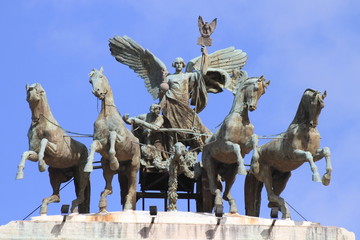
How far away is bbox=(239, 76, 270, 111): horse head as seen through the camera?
60.2 metres

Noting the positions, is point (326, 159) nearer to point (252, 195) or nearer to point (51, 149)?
point (252, 195)

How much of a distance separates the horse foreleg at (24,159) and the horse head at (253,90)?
20.1 feet

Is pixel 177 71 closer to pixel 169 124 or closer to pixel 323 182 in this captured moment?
pixel 169 124

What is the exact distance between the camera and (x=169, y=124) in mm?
64625

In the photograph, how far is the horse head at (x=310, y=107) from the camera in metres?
60.2

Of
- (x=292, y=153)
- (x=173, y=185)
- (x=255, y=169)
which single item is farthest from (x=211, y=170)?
(x=292, y=153)

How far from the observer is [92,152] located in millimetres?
60031

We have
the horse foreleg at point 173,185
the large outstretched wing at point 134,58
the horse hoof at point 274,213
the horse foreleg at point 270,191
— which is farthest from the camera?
the large outstretched wing at point 134,58

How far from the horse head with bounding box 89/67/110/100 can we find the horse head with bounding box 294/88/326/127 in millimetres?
5521

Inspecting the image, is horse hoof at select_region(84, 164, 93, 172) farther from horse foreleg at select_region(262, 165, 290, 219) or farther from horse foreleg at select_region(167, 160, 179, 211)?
horse foreleg at select_region(262, 165, 290, 219)

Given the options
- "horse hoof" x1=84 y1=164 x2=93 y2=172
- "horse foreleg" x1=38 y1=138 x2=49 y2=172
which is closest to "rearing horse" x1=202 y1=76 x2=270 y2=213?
"horse hoof" x1=84 y1=164 x2=93 y2=172

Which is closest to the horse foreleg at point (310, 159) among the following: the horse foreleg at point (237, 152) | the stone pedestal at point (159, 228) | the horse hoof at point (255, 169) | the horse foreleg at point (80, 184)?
the horse hoof at point (255, 169)

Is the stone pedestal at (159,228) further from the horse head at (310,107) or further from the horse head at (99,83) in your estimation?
the horse head at (99,83)

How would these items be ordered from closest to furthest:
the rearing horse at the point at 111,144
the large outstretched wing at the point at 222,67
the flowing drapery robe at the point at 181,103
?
the rearing horse at the point at 111,144 → the flowing drapery robe at the point at 181,103 → the large outstretched wing at the point at 222,67
